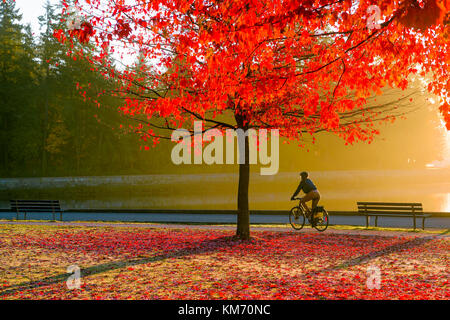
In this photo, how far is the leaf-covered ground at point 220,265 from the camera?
691cm

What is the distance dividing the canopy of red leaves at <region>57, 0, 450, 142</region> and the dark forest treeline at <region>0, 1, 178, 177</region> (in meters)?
36.1

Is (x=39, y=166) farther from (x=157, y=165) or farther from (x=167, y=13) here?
(x=167, y=13)

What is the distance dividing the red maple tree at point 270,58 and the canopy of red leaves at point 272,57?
3cm

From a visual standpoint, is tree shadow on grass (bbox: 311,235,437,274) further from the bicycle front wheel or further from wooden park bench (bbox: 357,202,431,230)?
the bicycle front wheel

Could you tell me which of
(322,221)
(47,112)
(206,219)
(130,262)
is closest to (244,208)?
(322,221)

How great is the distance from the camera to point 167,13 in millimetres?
11211

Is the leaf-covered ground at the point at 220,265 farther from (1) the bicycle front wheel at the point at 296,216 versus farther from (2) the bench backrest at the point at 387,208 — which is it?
(2) the bench backrest at the point at 387,208

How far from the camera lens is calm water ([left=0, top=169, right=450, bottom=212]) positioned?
31656 mm

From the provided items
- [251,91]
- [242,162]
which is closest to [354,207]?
[242,162]
